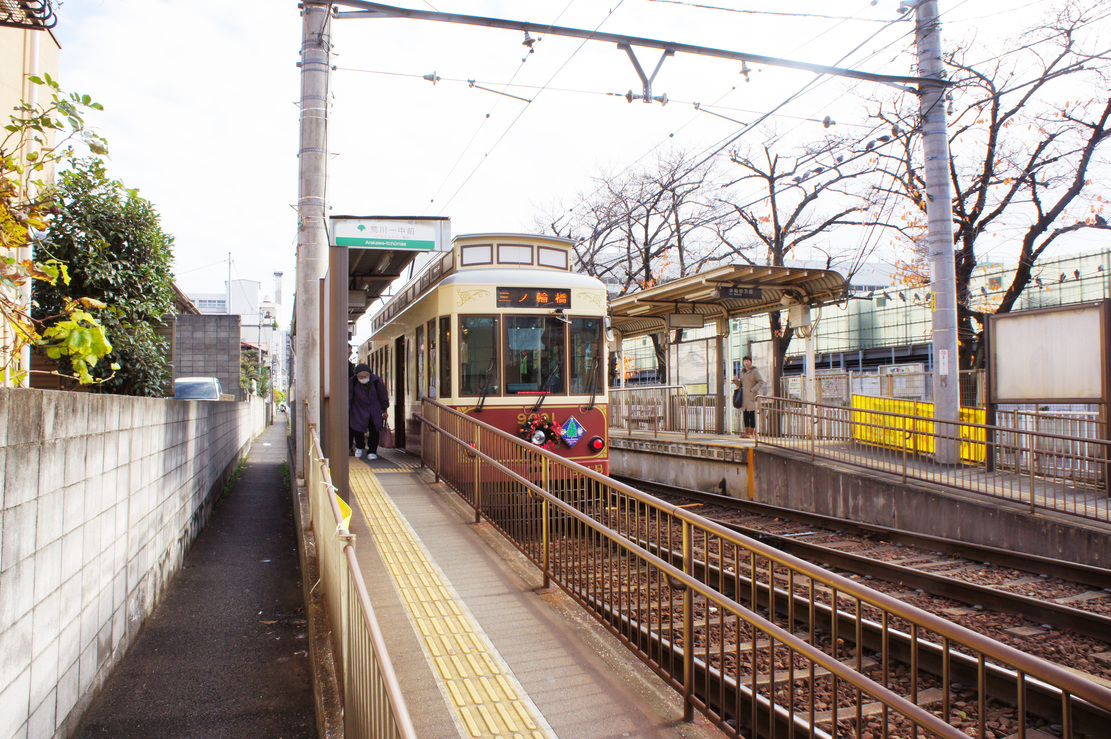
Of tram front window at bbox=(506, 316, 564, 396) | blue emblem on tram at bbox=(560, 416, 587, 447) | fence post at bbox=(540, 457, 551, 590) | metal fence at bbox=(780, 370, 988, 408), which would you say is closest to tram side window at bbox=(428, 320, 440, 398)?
tram front window at bbox=(506, 316, 564, 396)

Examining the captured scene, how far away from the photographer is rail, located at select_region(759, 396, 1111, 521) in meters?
9.30

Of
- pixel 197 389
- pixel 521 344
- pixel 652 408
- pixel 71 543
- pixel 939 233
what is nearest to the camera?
pixel 71 543

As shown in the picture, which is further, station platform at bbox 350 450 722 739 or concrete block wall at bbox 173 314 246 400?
concrete block wall at bbox 173 314 246 400

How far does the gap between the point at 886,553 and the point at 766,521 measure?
7.86 ft

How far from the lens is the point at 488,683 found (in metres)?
4.05

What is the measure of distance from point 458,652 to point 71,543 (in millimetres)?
2183

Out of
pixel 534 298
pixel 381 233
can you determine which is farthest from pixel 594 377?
pixel 381 233

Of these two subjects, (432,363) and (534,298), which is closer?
(534,298)

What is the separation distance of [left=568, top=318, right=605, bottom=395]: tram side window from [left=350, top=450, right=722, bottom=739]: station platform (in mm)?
3010

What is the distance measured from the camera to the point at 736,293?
46.1ft

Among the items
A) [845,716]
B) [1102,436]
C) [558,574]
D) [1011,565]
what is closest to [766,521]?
[1011,565]

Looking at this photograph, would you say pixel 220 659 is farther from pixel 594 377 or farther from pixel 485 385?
pixel 594 377

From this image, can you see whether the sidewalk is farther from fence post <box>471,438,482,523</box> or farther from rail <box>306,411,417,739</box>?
fence post <box>471,438,482,523</box>

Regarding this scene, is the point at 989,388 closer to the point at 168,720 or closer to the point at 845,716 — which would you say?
the point at 845,716
